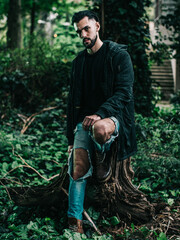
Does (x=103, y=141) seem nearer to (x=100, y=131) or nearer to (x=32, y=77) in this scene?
(x=100, y=131)

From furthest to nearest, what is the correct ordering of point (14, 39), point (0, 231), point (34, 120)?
point (14, 39), point (34, 120), point (0, 231)

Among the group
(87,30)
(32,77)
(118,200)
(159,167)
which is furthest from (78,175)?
(32,77)

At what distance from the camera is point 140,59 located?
6.75 m

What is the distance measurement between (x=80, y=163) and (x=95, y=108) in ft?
2.13

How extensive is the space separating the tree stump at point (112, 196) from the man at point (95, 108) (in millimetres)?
168

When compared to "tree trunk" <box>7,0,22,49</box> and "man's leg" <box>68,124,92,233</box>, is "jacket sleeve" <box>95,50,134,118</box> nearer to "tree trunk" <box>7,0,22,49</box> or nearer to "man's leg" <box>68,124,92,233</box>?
"man's leg" <box>68,124,92,233</box>

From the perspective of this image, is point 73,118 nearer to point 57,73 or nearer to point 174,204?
point 174,204

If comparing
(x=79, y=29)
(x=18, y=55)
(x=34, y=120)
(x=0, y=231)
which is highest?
(x=18, y=55)

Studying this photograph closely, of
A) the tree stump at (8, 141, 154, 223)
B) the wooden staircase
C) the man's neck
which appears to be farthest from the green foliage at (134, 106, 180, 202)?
the wooden staircase

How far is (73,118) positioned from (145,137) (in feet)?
6.88

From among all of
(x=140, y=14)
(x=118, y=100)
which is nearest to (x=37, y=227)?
(x=118, y=100)

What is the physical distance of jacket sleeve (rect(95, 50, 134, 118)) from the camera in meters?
2.87

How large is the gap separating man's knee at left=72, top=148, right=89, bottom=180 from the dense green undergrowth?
52cm

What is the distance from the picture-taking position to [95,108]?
333 cm
